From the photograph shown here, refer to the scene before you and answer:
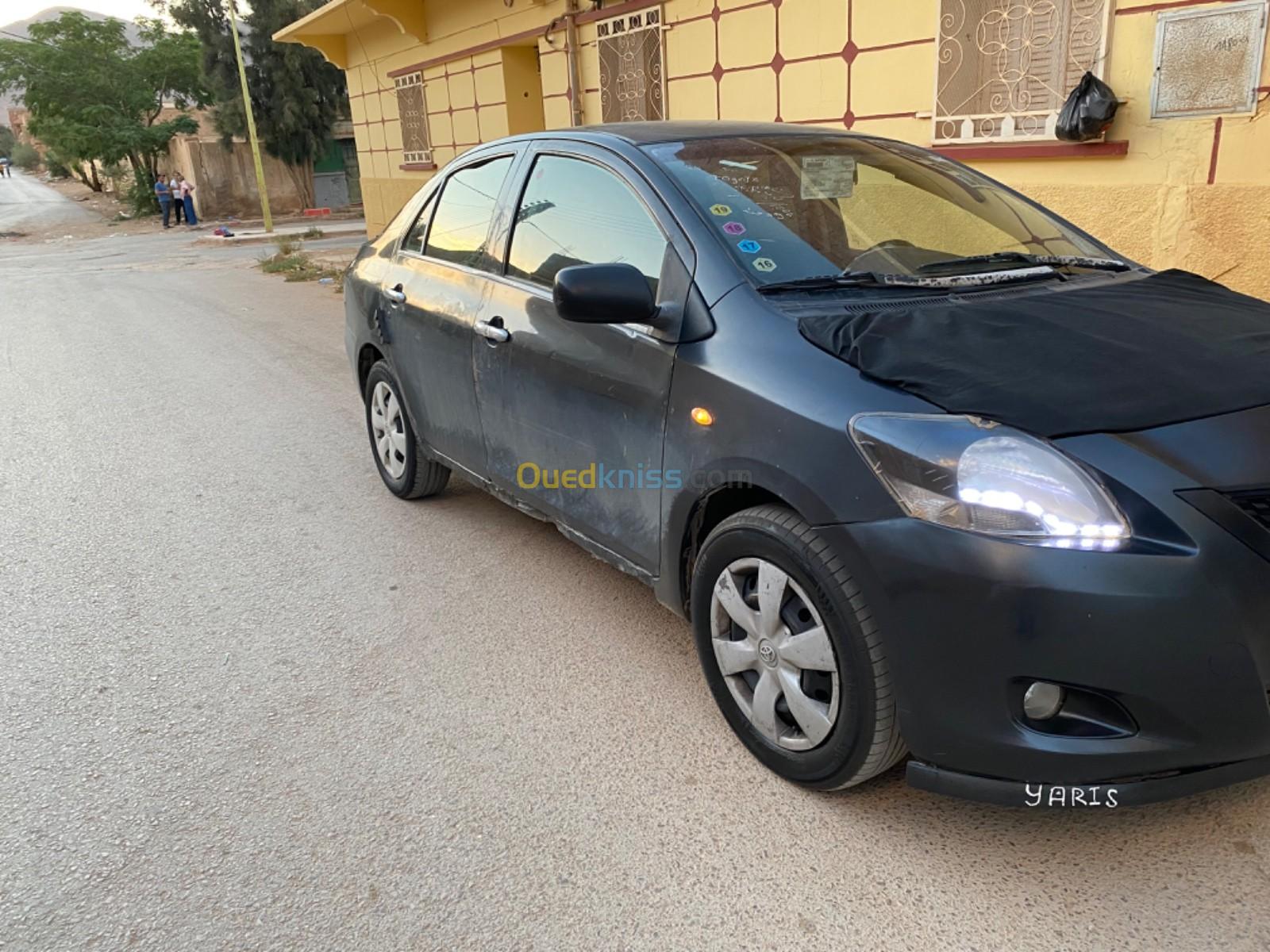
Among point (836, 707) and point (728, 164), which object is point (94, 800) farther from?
point (728, 164)

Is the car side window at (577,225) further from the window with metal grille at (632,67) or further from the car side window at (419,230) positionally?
the window with metal grille at (632,67)

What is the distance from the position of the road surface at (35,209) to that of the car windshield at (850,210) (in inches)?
1429

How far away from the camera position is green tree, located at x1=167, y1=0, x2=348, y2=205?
105ft

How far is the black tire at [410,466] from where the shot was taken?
Answer: 182 inches

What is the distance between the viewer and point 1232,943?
200 cm

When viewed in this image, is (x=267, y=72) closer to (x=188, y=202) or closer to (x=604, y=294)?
(x=188, y=202)

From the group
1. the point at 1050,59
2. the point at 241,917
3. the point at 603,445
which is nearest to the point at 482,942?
the point at 241,917

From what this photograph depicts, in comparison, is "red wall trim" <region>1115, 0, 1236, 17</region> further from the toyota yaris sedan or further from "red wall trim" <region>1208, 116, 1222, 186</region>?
the toyota yaris sedan

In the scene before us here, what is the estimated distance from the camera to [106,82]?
122ft

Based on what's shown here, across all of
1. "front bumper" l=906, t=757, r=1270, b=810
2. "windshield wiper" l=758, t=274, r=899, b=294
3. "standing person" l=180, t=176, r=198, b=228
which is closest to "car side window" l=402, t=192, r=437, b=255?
"windshield wiper" l=758, t=274, r=899, b=294

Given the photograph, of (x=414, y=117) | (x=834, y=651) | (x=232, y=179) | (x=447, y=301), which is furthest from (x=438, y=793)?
(x=232, y=179)

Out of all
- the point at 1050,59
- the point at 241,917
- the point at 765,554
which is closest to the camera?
the point at 241,917

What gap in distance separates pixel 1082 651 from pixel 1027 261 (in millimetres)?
1612

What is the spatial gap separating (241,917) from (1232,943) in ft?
7.14
